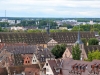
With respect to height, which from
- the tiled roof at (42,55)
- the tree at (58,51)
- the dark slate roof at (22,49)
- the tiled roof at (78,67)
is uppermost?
the tiled roof at (78,67)

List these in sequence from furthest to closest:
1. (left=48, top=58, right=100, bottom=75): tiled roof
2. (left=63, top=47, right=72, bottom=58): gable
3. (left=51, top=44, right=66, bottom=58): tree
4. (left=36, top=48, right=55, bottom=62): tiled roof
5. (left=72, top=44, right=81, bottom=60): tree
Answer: (left=51, top=44, right=66, bottom=58): tree → (left=63, top=47, right=72, bottom=58): gable → (left=72, top=44, right=81, bottom=60): tree → (left=36, top=48, right=55, bottom=62): tiled roof → (left=48, top=58, right=100, bottom=75): tiled roof

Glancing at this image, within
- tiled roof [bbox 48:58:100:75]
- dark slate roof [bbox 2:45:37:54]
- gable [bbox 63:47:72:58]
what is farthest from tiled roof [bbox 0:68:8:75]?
gable [bbox 63:47:72:58]

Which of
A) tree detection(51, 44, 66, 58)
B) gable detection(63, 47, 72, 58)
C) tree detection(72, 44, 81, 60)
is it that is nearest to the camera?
tree detection(72, 44, 81, 60)

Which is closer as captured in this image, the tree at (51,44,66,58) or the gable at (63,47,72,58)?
the gable at (63,47,72,58)

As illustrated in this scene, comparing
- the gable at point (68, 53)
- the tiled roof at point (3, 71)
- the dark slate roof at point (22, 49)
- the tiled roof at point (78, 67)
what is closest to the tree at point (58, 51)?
the gable at point (68, 53)

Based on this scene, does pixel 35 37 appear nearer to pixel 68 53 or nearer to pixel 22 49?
pixel 22 49

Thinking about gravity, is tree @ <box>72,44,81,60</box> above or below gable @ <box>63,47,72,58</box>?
above

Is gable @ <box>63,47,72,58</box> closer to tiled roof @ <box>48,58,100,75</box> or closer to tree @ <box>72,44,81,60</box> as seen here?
tree @ <box>72,44,81,60</box>

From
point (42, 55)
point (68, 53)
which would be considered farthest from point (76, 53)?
point (68, 53)

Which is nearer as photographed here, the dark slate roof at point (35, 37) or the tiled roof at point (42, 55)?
the tiled roof at point (42, 55)

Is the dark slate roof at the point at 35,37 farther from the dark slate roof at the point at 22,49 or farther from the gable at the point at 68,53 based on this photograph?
the gable at the point at 68,53

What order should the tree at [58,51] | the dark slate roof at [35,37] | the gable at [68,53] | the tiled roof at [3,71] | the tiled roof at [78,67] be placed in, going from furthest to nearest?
the dark slate roof at [35,37], the tree at [58,51], the gable at [68,53], the tiled roof at [3,71], the tiled roof at [78,67]

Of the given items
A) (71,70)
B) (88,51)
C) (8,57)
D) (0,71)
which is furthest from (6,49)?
(71,70)
